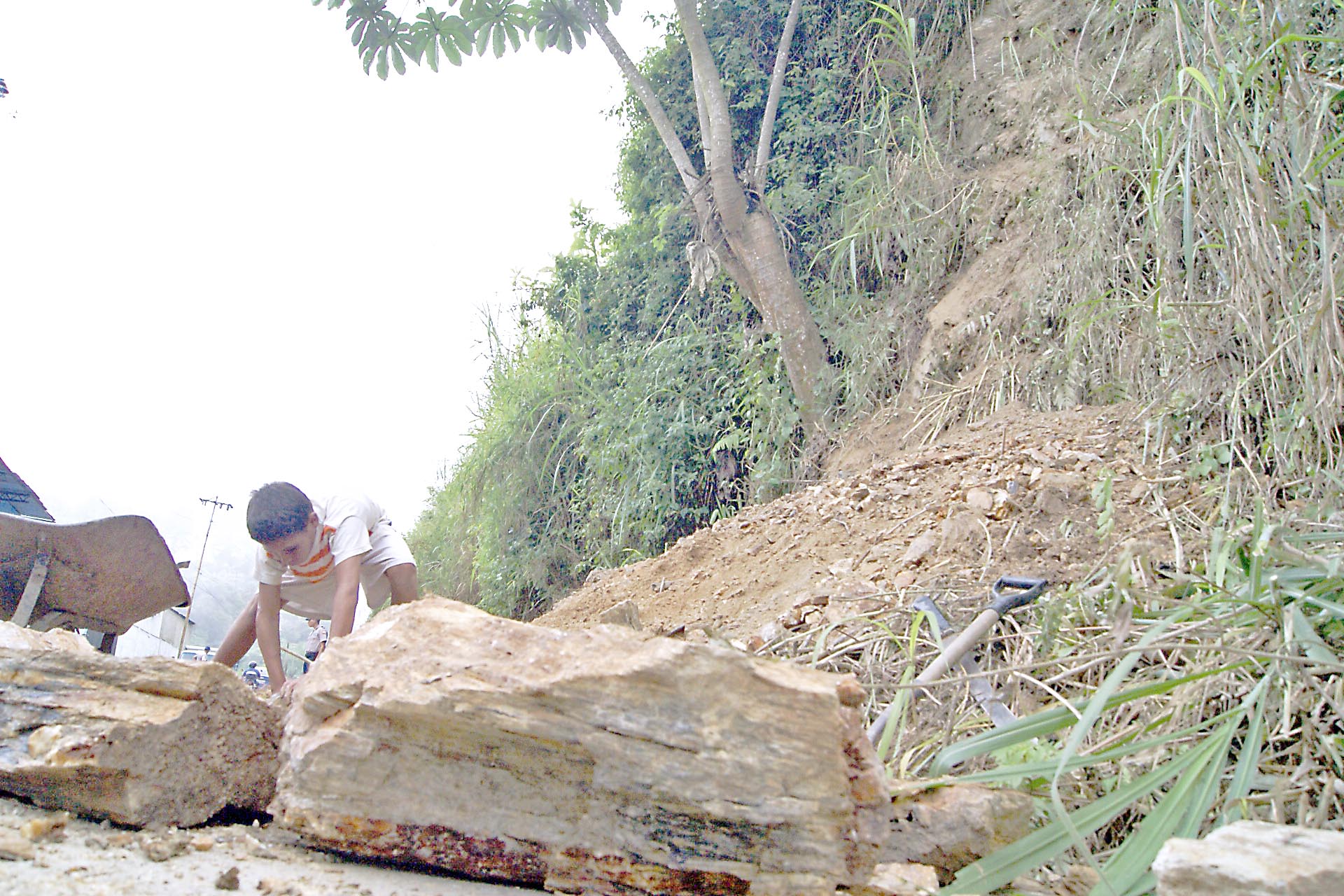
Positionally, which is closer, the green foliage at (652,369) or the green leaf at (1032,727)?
the green leaf at (1032,727)

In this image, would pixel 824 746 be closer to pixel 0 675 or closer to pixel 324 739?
pixel 324 739

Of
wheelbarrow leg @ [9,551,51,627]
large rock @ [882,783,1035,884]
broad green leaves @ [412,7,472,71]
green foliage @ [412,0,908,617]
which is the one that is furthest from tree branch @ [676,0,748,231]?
large rock @ [882,783,1035,884]

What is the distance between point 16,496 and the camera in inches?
176

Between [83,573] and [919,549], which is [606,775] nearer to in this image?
[919,549]

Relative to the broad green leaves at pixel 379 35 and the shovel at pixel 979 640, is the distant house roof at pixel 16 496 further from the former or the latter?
the shovel at pixel 979 640

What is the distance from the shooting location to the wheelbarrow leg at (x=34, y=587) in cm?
336

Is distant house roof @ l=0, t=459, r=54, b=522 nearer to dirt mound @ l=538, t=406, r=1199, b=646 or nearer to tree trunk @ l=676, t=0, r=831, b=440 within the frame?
dirt mound @ l=538, t=406, r=1199, b=646

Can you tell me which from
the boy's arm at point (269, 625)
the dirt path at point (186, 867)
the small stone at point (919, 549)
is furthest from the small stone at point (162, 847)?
the boy's arm at point (269, 625)

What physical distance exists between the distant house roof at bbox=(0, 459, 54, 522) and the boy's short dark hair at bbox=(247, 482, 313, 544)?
8.37 ft

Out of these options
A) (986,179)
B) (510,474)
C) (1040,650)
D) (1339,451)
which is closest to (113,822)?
(1040,650)

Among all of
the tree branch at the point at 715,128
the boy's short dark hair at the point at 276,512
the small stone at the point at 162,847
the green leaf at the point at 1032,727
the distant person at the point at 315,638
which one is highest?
the tree branch at the point at 715,128

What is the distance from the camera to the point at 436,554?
31.1ft

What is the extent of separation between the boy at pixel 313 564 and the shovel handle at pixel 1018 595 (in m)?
1.87

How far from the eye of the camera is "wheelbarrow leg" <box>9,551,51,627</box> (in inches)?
132
